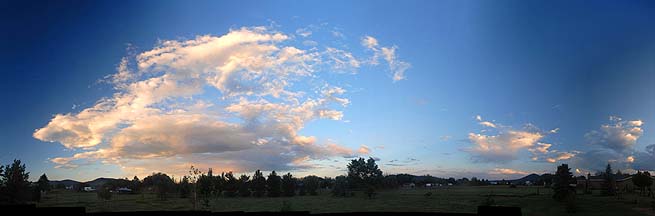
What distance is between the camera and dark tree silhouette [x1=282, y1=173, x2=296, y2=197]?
129 metres

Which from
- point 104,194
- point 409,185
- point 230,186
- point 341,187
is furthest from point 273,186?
point 104,194

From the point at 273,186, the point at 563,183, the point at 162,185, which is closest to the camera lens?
the point at 563,183

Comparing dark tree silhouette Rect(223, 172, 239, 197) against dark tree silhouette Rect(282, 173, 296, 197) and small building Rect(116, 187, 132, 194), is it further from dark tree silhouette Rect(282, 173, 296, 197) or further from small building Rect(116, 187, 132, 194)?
small building Rect(116, 187, 132, 194)

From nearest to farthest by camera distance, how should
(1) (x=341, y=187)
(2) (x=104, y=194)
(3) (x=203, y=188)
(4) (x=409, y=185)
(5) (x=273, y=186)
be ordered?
(2) (x=104, y=194) → (3) (x=203, y=188) → (5) (x=273, y=186) → (1) (x=341, y=187) → (4) (x=409, y=185)

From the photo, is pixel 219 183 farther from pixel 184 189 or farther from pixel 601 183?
pixel 601 183

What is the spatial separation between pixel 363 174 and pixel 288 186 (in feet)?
73.2

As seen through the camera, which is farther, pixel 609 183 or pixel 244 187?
pixel 244 187

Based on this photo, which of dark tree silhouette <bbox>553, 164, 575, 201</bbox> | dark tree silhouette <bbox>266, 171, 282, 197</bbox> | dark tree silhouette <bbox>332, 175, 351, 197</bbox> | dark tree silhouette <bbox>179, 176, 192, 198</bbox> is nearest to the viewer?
dark tree silhouette <bbox>553, 164, 575, 201</bbox>

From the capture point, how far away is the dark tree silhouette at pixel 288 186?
129 m

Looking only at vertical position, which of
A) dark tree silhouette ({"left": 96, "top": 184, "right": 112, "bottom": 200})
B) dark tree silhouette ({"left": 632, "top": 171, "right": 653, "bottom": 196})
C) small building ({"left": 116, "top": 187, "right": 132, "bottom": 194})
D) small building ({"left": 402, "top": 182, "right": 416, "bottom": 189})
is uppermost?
dark tree silhouette ({"left": 632, "top": 171, "right": 653, "bottom": 196})

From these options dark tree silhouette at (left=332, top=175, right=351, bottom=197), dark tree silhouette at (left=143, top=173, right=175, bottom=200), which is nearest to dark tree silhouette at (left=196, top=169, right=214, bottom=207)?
dark tree silhouette at (left=143, top=173, right=175, bottom=200)

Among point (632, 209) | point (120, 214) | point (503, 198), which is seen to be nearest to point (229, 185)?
point (503, 198)

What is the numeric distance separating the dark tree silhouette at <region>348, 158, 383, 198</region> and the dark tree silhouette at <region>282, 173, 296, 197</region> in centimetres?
1680

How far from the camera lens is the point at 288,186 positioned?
12925cm
